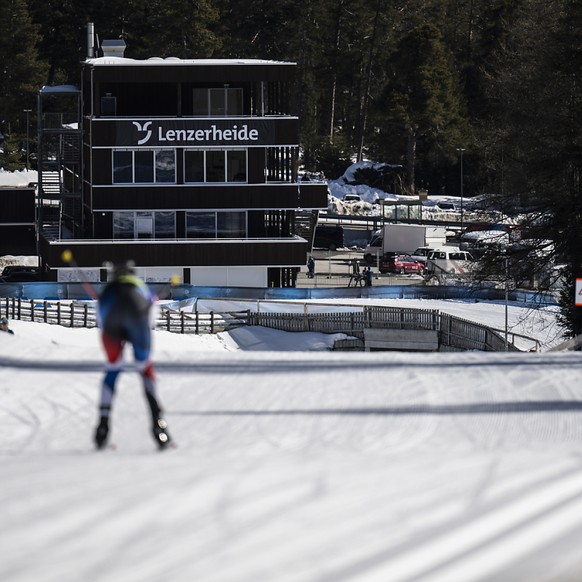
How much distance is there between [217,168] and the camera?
159ft

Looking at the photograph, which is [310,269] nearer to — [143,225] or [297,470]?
[143,225]

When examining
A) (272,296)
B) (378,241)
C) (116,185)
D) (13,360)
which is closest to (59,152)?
(116,185)

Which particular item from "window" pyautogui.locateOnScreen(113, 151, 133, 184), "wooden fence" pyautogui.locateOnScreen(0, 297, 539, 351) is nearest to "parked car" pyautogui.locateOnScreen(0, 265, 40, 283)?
"window" pyautogui.locateOnScreen(113, 151, 133, 184)

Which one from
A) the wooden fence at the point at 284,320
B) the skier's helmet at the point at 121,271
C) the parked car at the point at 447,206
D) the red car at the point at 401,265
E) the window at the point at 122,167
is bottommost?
the wooden fence at the point at 284,320

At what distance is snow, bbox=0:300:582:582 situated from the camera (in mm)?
6340

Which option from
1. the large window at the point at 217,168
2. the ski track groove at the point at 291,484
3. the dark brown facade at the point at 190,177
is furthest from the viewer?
the large window at the point at 217,168

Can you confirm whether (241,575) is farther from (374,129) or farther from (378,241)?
(374,129)

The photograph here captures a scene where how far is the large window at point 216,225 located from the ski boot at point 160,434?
39.9 meters

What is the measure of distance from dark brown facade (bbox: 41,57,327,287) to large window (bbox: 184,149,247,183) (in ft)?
0.12

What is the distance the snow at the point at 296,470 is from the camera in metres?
6.34

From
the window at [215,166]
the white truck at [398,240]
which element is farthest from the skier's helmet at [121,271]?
the white truck at [398,240]

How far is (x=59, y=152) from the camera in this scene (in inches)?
1991

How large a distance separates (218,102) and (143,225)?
537 centimetres

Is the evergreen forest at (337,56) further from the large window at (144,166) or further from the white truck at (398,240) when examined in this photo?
the large window at (144,166)
